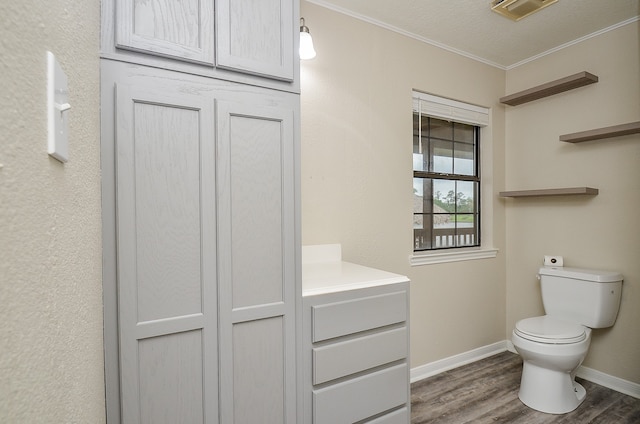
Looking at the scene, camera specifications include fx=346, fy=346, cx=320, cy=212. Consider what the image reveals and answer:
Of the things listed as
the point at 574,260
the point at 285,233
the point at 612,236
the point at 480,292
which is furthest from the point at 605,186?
the point at 285,233

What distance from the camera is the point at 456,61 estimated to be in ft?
8.91

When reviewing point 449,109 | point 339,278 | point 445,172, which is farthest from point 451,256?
point 339,278

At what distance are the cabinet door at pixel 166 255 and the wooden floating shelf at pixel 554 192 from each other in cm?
248

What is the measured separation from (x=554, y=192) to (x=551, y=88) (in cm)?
77

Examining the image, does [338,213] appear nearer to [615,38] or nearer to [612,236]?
[612,236]

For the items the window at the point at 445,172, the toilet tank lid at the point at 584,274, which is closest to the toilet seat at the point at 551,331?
the toilet tank lid at the point at 584,274

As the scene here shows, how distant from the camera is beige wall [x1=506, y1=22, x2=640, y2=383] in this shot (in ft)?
7.64

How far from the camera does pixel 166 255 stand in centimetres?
115

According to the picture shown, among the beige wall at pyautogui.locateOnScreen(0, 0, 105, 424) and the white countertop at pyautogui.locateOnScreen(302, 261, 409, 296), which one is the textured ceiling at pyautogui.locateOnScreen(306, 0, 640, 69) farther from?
the beige wall at pyautogui.locateOnScreen(0, 0, 105, 424)

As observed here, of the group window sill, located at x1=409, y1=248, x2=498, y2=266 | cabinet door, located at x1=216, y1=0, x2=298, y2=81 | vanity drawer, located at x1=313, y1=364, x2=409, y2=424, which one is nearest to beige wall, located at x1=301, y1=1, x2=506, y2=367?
window sill, located at x1=409, y1=248, x2=498, y2=266

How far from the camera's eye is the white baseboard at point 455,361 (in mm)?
2514

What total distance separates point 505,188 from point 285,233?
244 centimetres

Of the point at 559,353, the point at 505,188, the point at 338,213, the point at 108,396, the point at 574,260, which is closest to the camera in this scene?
the point at 108,396

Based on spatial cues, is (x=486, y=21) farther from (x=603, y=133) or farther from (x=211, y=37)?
(x=211, y=37)
